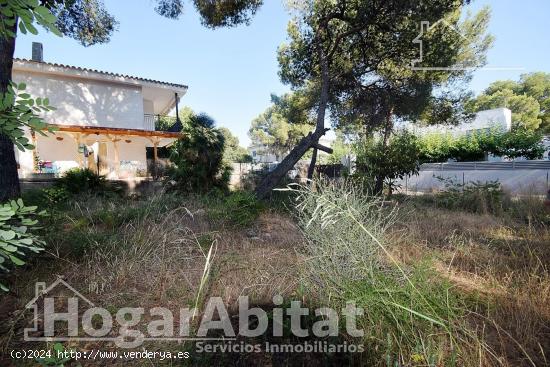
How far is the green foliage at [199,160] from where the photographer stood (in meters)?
7.40

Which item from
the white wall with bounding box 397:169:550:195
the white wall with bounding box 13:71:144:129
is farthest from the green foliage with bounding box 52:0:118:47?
the white wall with bounding box 397:169:550:195

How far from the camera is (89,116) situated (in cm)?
1276

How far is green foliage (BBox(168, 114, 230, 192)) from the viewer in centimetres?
740

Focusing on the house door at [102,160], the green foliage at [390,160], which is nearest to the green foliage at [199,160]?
the green foliage at [390,160]

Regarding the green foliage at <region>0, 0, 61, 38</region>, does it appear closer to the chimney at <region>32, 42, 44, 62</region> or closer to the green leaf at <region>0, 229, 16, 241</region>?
the green leaf at <region>0, 229, 16, 241</region>

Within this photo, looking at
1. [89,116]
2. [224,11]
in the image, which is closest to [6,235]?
[224,11]

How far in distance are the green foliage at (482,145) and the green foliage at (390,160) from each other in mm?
10193

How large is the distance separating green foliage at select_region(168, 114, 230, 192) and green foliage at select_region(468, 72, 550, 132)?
31772mm

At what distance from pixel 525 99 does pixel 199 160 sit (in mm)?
42586

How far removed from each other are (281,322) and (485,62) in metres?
17.9

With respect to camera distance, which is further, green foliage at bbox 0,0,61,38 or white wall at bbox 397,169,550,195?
white wall at bbox 397,169,550,195

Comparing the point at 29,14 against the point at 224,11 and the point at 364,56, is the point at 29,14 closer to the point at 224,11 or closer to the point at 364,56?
the point at 224,11

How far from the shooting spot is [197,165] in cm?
745

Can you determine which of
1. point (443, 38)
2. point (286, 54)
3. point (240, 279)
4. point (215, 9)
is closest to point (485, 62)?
point (443, 38)
